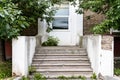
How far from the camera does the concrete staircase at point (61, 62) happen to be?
10758 mm

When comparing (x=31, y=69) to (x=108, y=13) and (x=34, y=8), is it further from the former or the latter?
(x=108, y=13)

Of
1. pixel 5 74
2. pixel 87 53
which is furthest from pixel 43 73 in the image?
pixel 87 53

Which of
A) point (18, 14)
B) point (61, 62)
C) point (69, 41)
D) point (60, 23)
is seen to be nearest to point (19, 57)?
point (18, 14)

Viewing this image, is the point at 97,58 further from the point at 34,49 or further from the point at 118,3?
the point at 34,49

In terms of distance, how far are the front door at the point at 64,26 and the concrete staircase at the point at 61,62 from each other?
2.76 meters

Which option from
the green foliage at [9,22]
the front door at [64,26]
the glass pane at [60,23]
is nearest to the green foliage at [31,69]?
the green foliage at [9,22]

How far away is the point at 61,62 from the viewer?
11648mm

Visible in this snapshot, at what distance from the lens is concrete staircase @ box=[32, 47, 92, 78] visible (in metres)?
10.8

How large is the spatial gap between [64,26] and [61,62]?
A: 456 centimetres

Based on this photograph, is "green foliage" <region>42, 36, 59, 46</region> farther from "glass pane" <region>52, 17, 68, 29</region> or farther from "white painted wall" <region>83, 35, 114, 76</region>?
"white painted wall" <region>83, 35, 114, 76</region>

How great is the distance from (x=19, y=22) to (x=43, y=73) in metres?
2.16

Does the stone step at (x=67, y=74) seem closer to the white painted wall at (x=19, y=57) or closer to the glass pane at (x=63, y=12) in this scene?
the white painted wall at (x=19, y=57)

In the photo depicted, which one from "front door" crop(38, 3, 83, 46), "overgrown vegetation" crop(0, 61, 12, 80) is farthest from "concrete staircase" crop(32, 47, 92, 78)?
"front door" crop(38, 3, 83, 46)

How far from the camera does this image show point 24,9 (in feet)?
40.3
